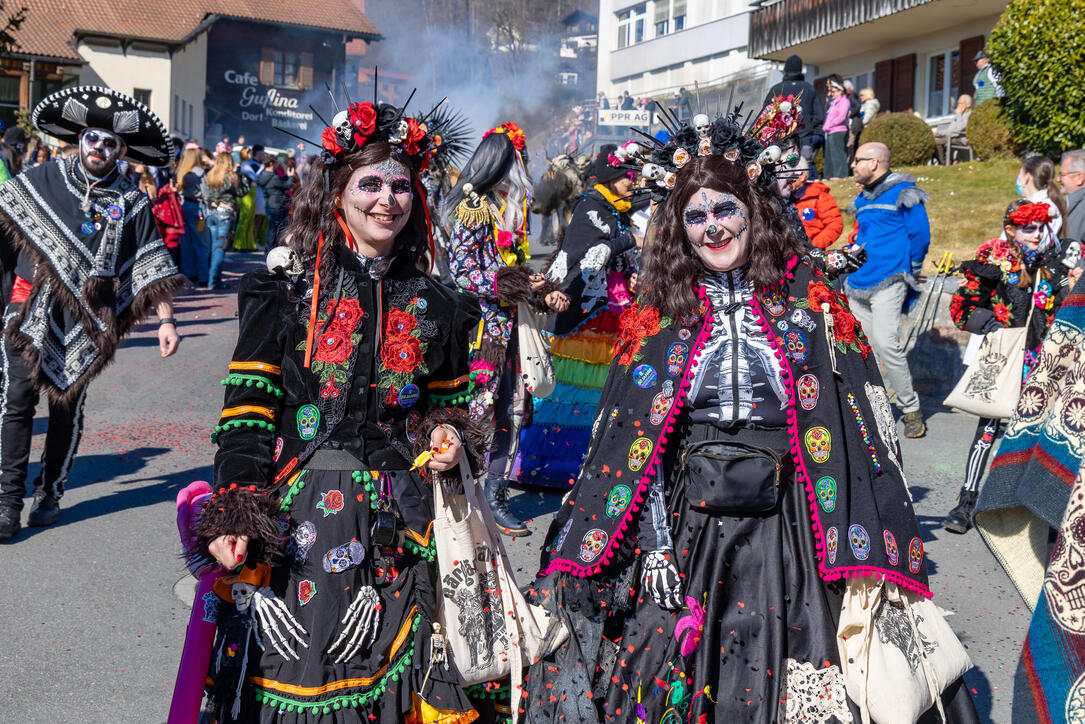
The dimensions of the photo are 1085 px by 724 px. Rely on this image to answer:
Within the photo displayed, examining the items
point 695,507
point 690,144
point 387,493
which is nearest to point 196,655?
point 387,493

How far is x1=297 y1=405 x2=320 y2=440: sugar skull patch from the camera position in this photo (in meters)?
3.25

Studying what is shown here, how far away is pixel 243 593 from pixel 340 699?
0.39 meters

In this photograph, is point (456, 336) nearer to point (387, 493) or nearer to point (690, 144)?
point (387, 493)

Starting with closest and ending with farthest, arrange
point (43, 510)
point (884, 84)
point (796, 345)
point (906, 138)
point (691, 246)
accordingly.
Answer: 1. point (796, 345)
2. point (691, 246)
3. point (43, 510)
4. point (906, 138)
5. point (884, 84)

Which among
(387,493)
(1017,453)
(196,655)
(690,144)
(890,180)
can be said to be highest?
(890,180)

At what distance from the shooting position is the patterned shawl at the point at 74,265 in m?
6.21

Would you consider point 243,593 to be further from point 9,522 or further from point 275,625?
point 9,522

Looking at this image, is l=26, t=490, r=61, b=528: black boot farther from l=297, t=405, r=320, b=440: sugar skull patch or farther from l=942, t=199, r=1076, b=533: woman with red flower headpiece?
l=942, t=199, r=1076, b=533: woman with red flower headpiece

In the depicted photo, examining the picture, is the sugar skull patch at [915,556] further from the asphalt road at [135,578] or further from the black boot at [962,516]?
the black boot at [962,516]

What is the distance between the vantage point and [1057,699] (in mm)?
2264

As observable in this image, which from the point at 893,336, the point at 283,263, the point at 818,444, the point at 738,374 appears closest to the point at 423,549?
the point at 283,263

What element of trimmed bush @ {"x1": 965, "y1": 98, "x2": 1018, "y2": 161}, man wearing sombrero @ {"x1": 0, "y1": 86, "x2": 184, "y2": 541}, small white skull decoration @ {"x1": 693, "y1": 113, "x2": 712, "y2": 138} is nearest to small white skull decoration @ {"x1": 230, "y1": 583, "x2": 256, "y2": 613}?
small white skull decoration @ {"x1": 693, "y1": 113, "x2": 712, "y2": 138}

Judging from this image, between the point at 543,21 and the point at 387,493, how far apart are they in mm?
55418

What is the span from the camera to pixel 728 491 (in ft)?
11.7
